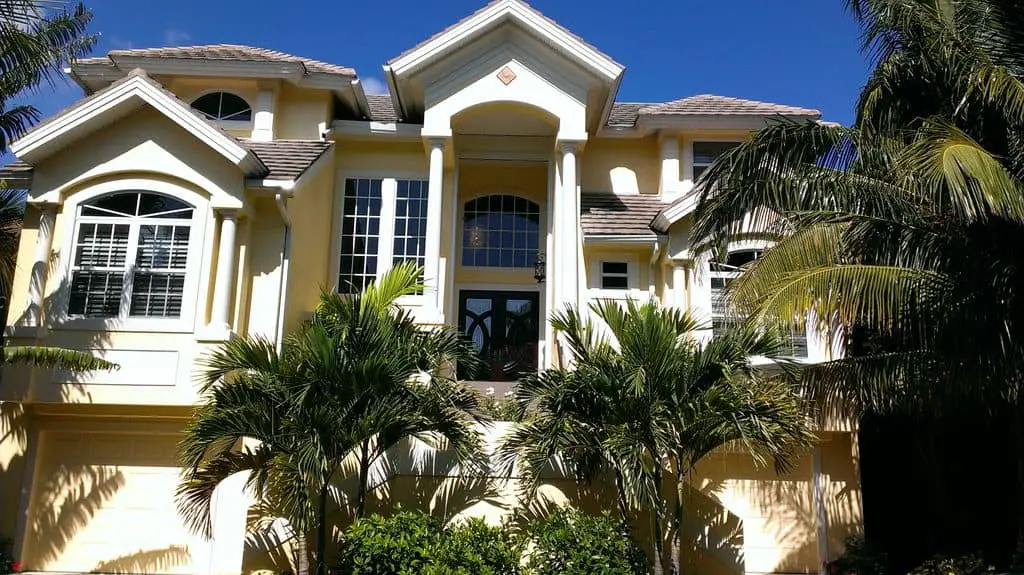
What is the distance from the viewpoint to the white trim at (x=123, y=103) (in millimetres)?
12742

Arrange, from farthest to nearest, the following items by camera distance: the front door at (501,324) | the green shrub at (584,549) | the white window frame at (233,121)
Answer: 1. the front door at (501,324)
2. the white window frame at (233,121)
3. the green shrub at (584,549)

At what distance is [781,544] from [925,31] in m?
8.43

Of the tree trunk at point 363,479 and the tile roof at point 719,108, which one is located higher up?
the tile roof at point 719,108

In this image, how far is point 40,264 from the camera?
41.5 ft

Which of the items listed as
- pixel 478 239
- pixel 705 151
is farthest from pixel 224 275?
pixel 705 151

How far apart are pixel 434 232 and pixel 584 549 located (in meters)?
6.81

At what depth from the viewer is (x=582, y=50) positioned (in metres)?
15.0

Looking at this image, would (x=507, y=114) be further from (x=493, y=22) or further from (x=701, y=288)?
(x=701, y=288)

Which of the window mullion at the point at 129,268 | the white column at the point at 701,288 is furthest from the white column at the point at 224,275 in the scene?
the white column at the point at 701,288

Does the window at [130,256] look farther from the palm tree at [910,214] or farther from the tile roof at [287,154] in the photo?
the palm tree at [910,214]

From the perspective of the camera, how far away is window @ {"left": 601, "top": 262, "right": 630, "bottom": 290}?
15070mm

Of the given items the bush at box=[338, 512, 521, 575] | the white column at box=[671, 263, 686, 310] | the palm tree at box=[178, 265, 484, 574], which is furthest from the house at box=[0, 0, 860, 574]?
the bush at box=[338, 512, 521, 575]

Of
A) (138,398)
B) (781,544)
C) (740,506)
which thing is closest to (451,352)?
(138,398)

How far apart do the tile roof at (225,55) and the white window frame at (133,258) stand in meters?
3.78
